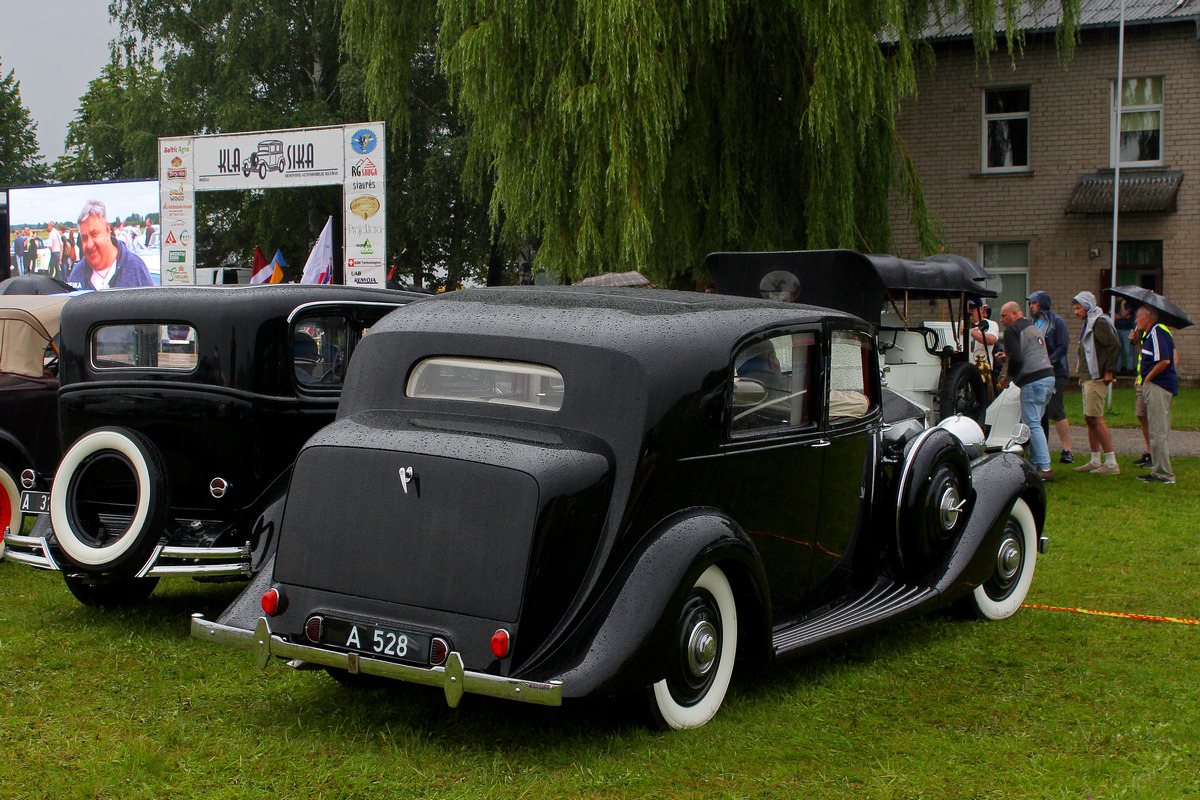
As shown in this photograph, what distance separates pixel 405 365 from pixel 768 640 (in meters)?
1.90

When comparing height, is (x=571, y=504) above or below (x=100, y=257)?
below

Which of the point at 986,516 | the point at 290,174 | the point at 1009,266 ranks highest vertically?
the point at 290,174

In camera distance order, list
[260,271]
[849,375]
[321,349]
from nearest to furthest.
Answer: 1. [849,375]
2. [321,349]
3. [260,271]

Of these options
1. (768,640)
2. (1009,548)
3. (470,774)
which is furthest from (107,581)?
(1009,548)

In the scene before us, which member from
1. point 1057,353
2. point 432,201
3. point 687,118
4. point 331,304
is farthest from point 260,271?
point 331,304

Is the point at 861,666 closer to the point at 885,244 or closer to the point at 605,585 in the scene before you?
the point at 605,585

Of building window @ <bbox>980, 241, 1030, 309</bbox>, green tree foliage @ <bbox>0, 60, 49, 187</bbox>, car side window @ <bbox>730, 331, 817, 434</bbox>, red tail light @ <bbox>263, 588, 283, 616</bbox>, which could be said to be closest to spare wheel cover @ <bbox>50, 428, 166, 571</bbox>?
red tail light @ <bbox>263, 588, 283, 616</bbox>

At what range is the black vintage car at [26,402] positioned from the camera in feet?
25.8

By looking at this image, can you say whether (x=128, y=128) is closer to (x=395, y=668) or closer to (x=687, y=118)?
(x=687, y=118)

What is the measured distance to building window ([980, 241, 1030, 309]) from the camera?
2400 centimetres

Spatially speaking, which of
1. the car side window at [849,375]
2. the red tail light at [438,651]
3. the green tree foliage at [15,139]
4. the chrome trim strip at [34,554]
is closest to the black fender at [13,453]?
the chrome trim strip at [34,554]

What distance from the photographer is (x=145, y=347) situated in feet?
21.9

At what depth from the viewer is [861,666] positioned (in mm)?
5469

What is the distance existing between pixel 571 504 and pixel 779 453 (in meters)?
1.27
